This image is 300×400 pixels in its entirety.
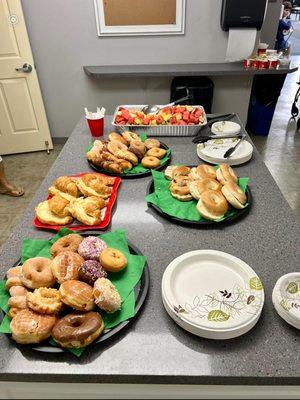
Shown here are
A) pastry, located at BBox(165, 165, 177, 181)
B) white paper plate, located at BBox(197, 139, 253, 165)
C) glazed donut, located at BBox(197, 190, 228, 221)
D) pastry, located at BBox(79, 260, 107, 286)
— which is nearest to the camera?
pastry, located at BBox(79, 260, 107, 286)

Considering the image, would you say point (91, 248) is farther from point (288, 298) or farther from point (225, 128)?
point (225, 128)

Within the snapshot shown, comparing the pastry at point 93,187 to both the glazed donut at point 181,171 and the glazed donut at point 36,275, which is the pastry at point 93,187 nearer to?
the glazed donut at point 181,171

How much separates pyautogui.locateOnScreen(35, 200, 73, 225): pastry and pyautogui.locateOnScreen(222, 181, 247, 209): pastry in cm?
52

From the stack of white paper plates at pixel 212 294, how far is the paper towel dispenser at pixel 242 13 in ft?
8.54

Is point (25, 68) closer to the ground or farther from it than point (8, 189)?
farther from it

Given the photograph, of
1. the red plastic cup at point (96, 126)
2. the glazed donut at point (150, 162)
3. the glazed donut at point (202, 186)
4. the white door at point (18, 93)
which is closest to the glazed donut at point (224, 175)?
the glazed donut at point (202, 186)

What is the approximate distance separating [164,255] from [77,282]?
280 mm

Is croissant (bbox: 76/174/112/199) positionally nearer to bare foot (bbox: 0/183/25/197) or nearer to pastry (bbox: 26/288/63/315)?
pastry (bbox: 26/288/63/315)

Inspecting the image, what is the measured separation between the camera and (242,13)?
2602 millimetres

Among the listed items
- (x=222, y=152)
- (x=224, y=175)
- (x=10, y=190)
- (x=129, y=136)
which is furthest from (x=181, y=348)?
(x=10, y=190)

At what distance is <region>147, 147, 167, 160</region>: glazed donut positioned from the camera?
1.28m

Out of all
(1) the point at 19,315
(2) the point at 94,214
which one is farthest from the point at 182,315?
(2) the point at 94,214

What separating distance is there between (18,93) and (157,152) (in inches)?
89.5

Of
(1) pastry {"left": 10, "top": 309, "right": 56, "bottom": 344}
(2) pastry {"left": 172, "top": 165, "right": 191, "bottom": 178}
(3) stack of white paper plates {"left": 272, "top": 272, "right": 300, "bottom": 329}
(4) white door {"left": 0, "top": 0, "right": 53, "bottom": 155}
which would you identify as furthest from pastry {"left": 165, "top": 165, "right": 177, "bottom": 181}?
(4) white door {"left": 0, "top": 0, "right": 53, "bottom": 155}
